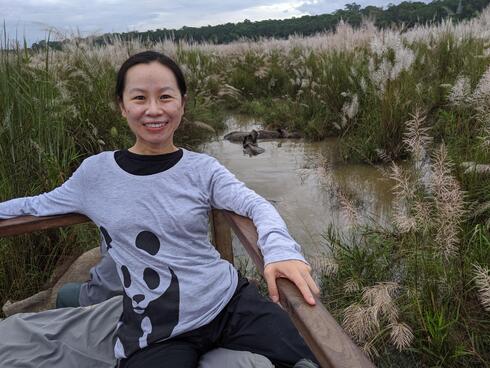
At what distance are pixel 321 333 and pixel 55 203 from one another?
1104mm

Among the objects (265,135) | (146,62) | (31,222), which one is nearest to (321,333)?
(146,62)

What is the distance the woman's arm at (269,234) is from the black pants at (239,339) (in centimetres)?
31

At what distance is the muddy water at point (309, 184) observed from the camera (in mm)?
2979

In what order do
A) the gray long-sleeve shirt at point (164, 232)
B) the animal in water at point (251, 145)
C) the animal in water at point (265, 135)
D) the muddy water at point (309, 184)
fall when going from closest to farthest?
the gray long-sleeve shirt at point (164, 232), the muddy water at point (309, 184), the animal in water at point (251, 145), the animal in water at point (265, 135)

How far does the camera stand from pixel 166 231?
4.77ft

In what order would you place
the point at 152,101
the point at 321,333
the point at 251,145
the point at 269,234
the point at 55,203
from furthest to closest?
1. the point at 251,145
2. the point at 55,203
3. the point at 152,101
4. the point at 269,234
5. the point at 321,333

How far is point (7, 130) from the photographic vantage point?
2.20 meters

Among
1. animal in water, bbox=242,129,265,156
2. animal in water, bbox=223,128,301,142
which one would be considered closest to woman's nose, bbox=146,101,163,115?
animal in water, bbox=242,129,265,156

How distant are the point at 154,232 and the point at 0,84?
1.40m

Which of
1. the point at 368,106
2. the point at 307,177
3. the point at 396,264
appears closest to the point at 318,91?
the point at 368,106

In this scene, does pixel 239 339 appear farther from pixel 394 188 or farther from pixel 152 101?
A: pixel 394 188

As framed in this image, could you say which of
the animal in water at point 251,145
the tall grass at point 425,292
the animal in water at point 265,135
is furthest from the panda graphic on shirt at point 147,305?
the animal in water at point 265,135

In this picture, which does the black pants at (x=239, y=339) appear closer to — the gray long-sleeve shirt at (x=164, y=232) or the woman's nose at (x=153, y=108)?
the gray long-sleeve shirt at (x=164, y=232)

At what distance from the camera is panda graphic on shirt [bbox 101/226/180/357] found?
133 centimetres
